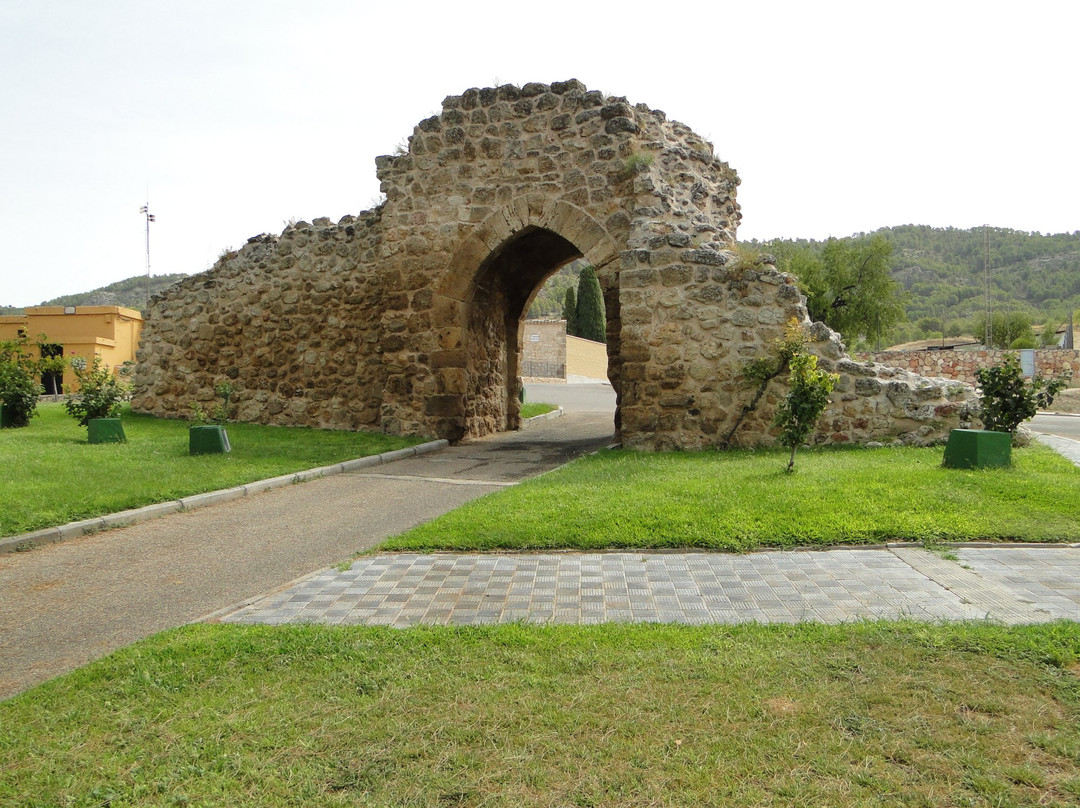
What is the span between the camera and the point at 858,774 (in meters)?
2.44

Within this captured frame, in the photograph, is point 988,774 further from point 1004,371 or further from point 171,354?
point 171,354

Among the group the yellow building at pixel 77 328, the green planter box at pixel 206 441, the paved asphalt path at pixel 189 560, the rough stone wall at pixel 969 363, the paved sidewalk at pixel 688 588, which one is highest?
the yellow building at pixel 77 328

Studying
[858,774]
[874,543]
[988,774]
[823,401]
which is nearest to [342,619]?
[858,774]

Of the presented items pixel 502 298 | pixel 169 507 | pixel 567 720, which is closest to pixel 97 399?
pixel 169 507

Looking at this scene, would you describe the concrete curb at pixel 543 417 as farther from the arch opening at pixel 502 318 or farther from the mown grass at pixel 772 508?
the mown grass at pixel 772 508

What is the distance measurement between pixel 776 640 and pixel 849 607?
726 millimetres

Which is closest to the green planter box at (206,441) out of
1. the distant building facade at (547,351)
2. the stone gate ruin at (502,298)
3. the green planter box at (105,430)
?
the green planter box at (105,430)

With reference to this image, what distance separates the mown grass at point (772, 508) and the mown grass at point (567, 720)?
1.77m

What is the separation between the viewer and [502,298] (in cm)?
1398

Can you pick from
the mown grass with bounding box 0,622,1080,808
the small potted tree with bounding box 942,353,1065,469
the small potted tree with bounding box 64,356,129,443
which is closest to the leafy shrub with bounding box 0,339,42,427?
the small potted tree with bounding box 64,356,129,443

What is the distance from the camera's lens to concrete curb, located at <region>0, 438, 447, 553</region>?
19.6ft

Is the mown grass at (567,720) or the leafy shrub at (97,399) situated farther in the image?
the leafy shrub at (97,399)

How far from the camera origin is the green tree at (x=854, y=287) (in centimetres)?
3981

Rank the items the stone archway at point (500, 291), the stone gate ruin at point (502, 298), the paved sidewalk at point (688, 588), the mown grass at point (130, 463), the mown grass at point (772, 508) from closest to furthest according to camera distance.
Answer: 1. the paved sidewalk at point (688, 588)
2. the mown grass at point (772, 508)
3. the mown grass at point (130, 463)
4. the stone gate ruin at point (502, 298)
5. the stone archway at point (500, 291)
